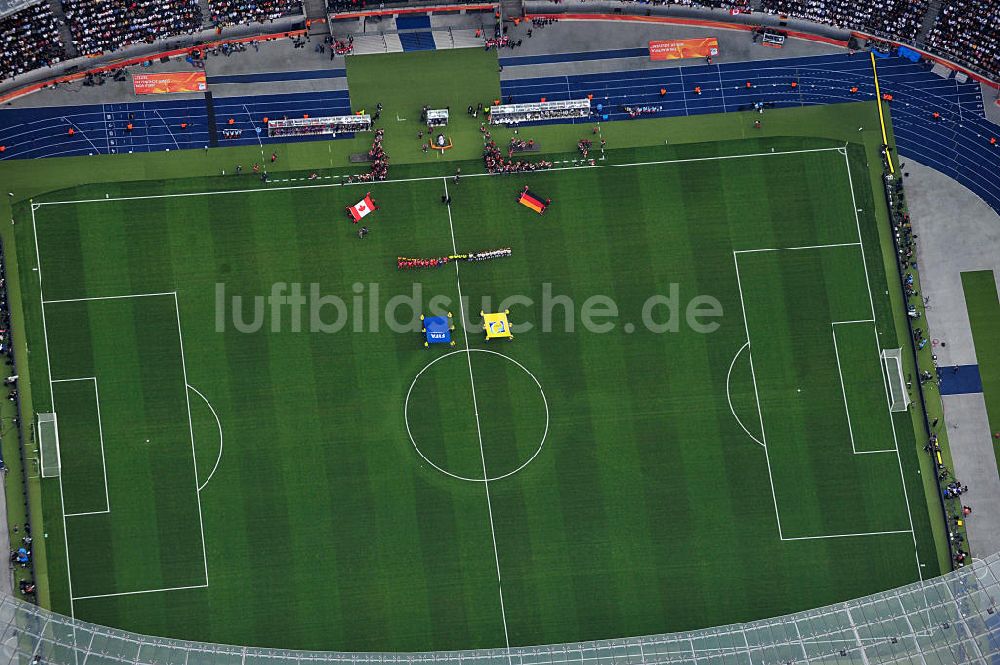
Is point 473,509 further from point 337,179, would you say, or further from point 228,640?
point 337,179

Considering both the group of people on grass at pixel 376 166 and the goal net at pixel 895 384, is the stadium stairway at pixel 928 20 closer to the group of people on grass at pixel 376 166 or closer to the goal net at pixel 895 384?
the goal net at pixel 895 384

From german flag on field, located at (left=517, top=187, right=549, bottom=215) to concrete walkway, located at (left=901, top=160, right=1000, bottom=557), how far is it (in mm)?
20202

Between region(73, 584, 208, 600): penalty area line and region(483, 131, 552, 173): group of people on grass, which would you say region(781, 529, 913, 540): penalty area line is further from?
region(73, 584, 208, 600): penalty area line

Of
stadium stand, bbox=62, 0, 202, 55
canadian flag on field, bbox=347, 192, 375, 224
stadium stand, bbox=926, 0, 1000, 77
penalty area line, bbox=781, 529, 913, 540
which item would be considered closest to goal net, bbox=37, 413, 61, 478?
canadian flag on field, bbox=347, 192, 375, 224

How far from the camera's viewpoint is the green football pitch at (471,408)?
2549 inches

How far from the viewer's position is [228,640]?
64250 mm

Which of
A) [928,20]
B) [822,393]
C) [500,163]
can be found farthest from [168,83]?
[928,20]

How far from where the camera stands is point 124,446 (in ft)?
212

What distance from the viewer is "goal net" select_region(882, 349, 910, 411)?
67.4 m

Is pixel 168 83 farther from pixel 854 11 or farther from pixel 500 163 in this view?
pixel 854 11

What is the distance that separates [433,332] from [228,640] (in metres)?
19.1

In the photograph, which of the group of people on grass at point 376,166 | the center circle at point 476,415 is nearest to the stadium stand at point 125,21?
the group of people on grass at point 376,166

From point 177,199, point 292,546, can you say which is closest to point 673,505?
point 292,546

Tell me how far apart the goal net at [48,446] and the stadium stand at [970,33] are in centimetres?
5188
